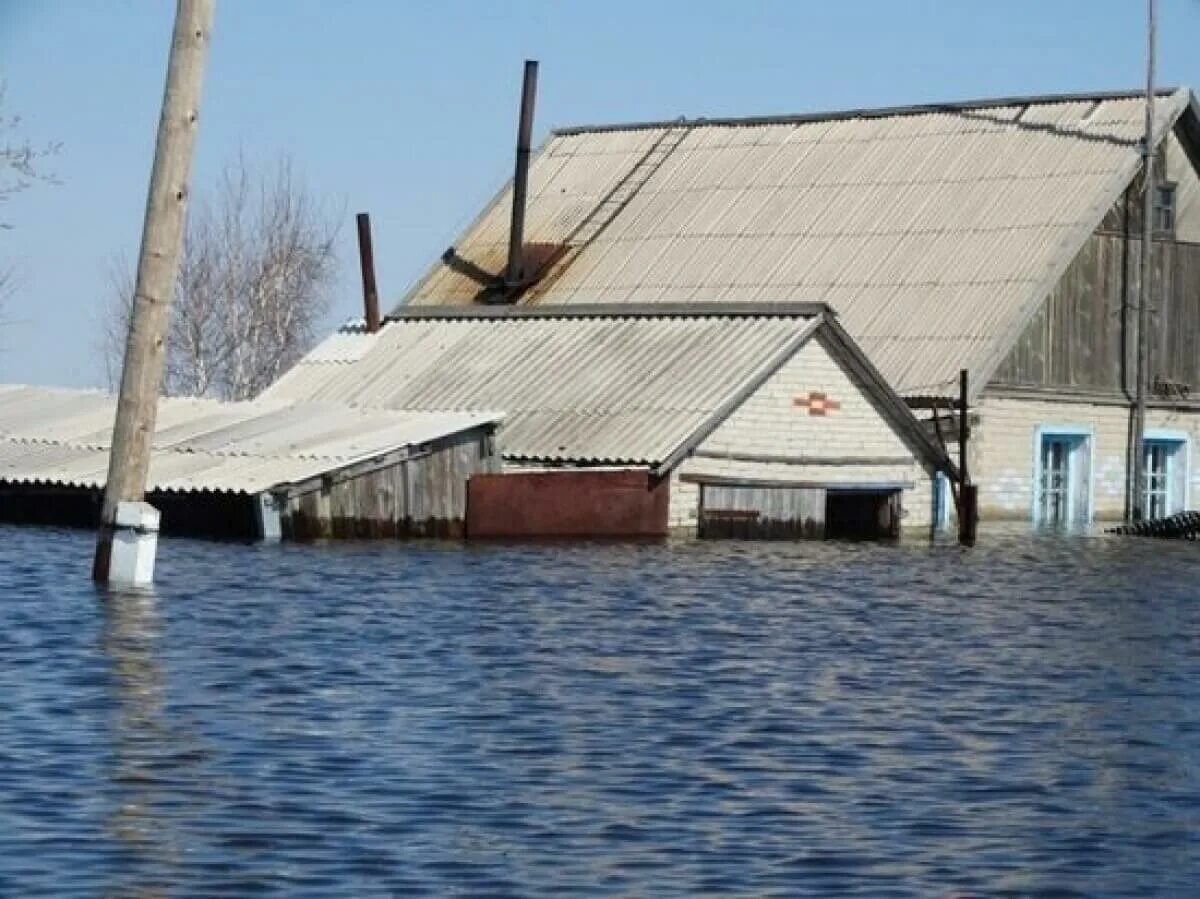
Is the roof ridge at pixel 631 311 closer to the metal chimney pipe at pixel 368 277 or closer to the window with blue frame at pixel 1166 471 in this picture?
the metal chimney pipe at pixel 368 277

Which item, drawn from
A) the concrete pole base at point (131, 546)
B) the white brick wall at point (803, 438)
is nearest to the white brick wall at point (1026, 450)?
the white brick wall at point (803, 438)

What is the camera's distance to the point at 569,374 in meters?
46.0

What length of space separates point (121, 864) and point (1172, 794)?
18.5ft

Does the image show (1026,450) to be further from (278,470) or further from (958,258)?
(278,470)

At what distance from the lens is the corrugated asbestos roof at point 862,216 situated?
51781 millimetres

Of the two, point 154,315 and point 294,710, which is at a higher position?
point 154,315

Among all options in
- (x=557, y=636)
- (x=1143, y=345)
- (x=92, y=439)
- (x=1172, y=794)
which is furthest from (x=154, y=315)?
(x=1143, y=345)

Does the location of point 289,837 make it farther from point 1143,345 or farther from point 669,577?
point 1143,345

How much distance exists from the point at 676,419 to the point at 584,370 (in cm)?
387

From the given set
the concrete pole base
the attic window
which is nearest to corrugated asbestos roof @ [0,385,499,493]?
the concrete pole base

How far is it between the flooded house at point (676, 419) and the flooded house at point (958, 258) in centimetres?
104

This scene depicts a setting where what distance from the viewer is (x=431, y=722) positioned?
16953 millimetres

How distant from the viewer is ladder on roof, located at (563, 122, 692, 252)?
59.2 metres

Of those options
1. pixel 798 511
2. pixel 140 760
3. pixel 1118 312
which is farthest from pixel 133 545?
pixel 1118 312
